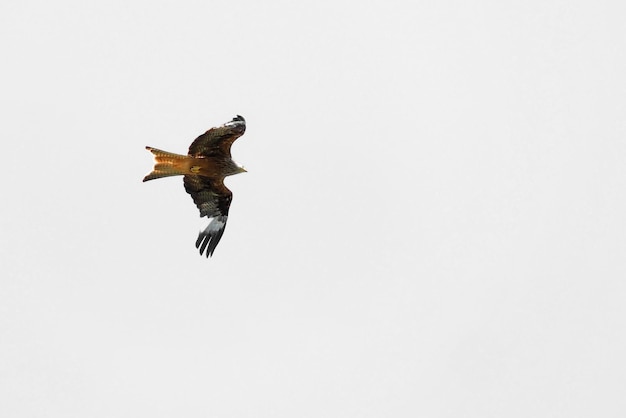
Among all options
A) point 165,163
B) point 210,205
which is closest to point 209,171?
point 165,163

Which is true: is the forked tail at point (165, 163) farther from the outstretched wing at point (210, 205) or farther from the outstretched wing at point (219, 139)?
the outstretched wing at point (210, 205)

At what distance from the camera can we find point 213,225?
107 feet

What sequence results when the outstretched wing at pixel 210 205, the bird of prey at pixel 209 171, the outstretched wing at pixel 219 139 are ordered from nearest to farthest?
the outstretched wing at pixel 219 139 < the bird of prey at pixel 209 171 < the outstretched wing at pixel 210 205

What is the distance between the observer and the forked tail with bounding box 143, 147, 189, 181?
29.8 m

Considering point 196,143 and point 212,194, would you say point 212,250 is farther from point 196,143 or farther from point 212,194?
point 196,143

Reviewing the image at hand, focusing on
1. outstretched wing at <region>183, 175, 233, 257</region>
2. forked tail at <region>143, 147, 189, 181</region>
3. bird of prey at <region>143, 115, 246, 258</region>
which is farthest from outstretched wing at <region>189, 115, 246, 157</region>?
outstretched wing at <region>183, 175, 233, 257</region>

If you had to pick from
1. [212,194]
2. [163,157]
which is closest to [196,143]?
[163,157]

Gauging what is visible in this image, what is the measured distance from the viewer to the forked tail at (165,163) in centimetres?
2983

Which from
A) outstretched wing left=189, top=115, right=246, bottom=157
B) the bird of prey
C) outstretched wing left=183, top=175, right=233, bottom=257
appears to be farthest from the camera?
outstretched wing left=183, top=175, right=233, bottom=257

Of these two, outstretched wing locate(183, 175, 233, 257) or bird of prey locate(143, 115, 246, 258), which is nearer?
bird of prey locate(143, 115, 246, 258)

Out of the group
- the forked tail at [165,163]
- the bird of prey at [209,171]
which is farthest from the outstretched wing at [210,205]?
the forked tail at [165,163]

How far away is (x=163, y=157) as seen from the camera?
1179 inches

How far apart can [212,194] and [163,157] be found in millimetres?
3246

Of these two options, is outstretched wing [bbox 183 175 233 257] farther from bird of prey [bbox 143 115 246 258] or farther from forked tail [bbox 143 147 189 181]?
forked tail [bbox 143 147 189 181]
